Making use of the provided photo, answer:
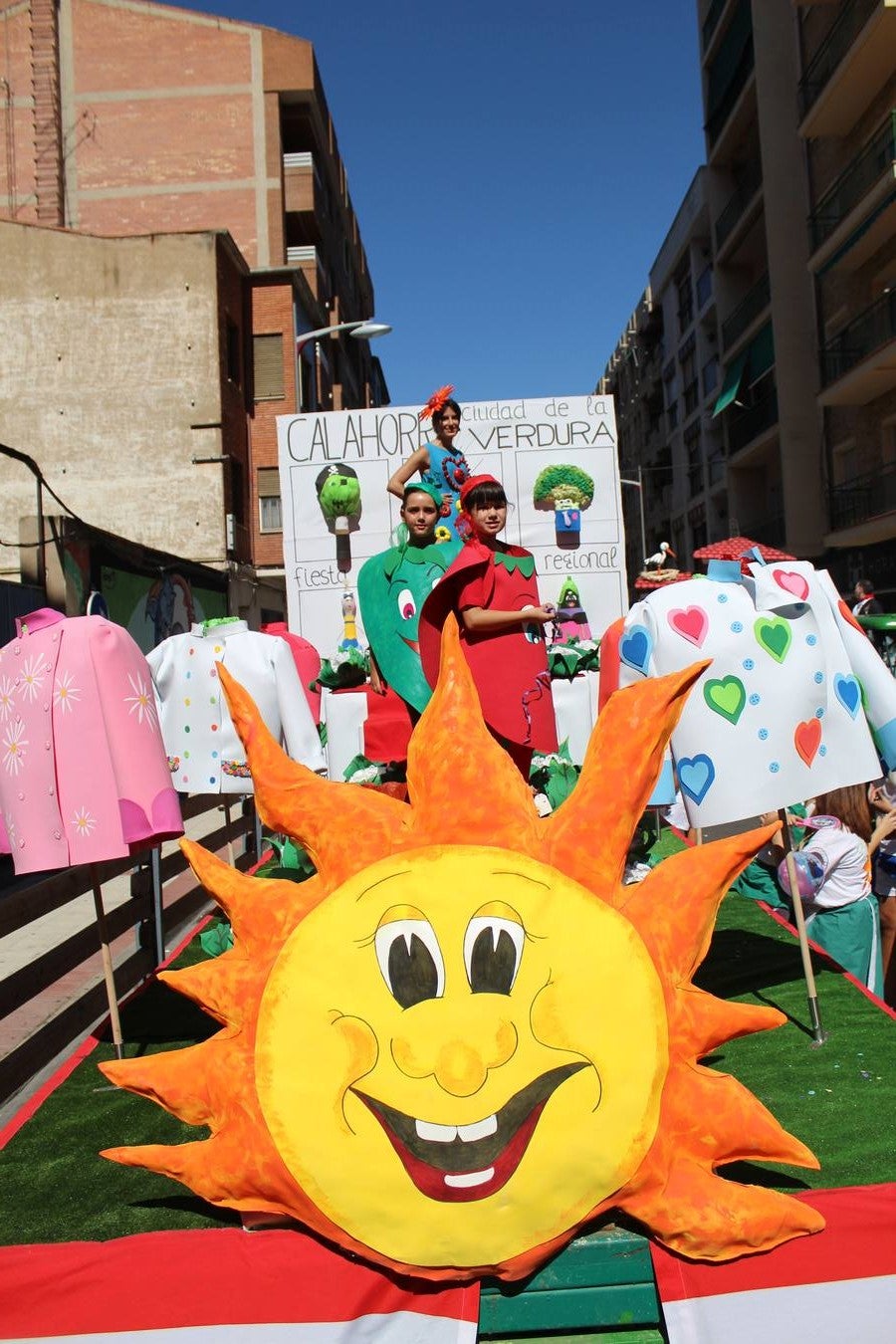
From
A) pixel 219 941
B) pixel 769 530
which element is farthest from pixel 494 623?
pixel 769 530

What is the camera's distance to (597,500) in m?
7.57

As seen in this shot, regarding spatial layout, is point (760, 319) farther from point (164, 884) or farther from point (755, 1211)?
point (755, 1211)

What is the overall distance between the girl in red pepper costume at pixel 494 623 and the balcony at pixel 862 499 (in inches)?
699

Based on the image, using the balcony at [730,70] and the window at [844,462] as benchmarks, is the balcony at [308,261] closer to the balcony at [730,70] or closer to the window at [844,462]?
the balcony at [730,70]

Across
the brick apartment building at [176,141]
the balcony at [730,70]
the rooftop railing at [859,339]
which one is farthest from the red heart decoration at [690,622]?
the balcony at [730,70]

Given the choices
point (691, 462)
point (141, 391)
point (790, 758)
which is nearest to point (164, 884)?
point (790, 758)

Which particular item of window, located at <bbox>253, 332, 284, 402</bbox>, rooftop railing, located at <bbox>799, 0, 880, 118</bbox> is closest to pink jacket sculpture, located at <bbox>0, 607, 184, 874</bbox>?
rooftop railing, located at <bbox>799, 0, 880, 118</bbox>

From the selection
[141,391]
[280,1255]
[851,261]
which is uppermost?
[851,261]

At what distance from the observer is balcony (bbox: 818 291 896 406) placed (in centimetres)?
1916

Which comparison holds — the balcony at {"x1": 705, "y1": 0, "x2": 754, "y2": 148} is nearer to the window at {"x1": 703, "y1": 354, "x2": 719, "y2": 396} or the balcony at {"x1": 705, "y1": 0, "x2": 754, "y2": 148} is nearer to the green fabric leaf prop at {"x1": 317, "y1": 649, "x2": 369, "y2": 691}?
the window at {"x1": 703, "y1": 354, "x2": 719, "y2": 396}

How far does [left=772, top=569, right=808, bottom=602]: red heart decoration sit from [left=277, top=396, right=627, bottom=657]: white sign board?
3.97 meters

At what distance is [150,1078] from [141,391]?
65.5 feet

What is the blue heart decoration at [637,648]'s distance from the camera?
3.48m

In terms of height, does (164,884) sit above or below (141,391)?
below
